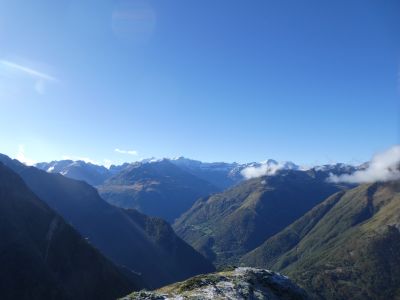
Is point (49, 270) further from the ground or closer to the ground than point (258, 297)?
closer to the ground

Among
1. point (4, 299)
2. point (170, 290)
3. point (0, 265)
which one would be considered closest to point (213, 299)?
point (170, 290)

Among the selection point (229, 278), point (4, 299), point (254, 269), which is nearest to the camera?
point (229, 278)

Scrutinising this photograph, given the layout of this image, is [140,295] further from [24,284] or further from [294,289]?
[24,284]

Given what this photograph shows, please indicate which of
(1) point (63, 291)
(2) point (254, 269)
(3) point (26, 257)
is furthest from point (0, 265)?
(2) point (254, 269)

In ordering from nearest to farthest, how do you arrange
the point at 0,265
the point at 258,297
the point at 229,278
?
the point at 258,297
the point at 229,278
the point at 0,265

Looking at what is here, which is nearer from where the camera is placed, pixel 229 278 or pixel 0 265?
pixel 229 278

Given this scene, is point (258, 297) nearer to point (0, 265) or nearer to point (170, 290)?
point (170, 290)
